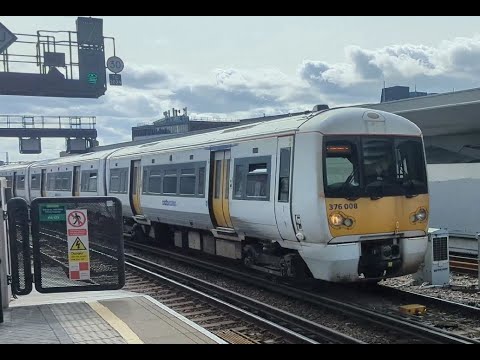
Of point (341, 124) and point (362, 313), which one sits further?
point (341, 124)

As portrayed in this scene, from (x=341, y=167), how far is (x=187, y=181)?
5093 millimetres

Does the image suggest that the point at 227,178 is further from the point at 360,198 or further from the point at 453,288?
the point at 453,288

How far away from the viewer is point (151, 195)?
15375mm

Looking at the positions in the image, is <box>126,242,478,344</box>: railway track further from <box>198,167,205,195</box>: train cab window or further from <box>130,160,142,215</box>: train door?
<box>130,160,142,215</box>: train door

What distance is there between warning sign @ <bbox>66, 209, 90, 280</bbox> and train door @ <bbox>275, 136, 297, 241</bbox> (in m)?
3.33

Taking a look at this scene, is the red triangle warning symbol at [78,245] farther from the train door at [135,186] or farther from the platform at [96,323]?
the train door at [135,186]

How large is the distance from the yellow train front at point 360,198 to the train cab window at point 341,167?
0.02 meters

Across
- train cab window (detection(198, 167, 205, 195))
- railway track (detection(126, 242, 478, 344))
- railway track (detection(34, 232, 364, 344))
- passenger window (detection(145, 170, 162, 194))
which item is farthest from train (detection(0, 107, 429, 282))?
passenger window (detection(145, 170, 162, 194))

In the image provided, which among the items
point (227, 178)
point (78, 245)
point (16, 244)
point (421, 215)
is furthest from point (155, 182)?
point (421, 215)

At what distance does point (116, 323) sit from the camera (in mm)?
6676

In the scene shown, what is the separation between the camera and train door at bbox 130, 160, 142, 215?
16.4 metres

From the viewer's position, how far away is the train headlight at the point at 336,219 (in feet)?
28.2

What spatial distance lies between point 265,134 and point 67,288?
449cm

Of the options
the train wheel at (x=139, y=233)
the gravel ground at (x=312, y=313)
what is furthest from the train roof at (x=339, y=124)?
the train wheel at (x=139, y=233)
